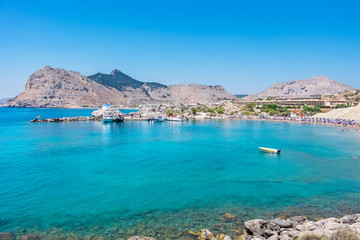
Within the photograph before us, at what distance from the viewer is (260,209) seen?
19.4 meters

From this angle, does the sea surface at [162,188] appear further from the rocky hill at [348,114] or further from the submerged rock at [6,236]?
the rocky hill at [348,114]

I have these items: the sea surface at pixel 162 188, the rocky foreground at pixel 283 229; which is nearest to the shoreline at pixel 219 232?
the rocky foreground at pixel 283 229

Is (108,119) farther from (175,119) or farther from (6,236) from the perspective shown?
(6,236)

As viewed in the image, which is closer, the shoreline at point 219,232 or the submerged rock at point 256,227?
the shoreline at point 219,232

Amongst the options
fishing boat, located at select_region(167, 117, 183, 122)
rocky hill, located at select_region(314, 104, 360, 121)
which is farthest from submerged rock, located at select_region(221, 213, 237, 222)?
rocky hill, located at select_region(314, 104, 360, 121)

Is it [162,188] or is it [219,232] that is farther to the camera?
[162,188]

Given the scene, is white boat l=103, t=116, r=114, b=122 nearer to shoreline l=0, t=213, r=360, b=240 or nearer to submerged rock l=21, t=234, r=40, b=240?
shoreline l=0, t=213, r=360, b=240

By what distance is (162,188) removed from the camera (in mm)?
24078

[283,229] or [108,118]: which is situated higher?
[108,118]

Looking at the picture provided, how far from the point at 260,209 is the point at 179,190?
7538 mm

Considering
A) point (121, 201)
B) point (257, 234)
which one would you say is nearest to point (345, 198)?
point (257, 234)

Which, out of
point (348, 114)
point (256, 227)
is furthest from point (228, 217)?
point (348, 114)

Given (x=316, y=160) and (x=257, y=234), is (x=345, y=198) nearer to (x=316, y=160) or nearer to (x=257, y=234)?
(x=257, y=234)

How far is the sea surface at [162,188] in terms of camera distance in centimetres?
1738
